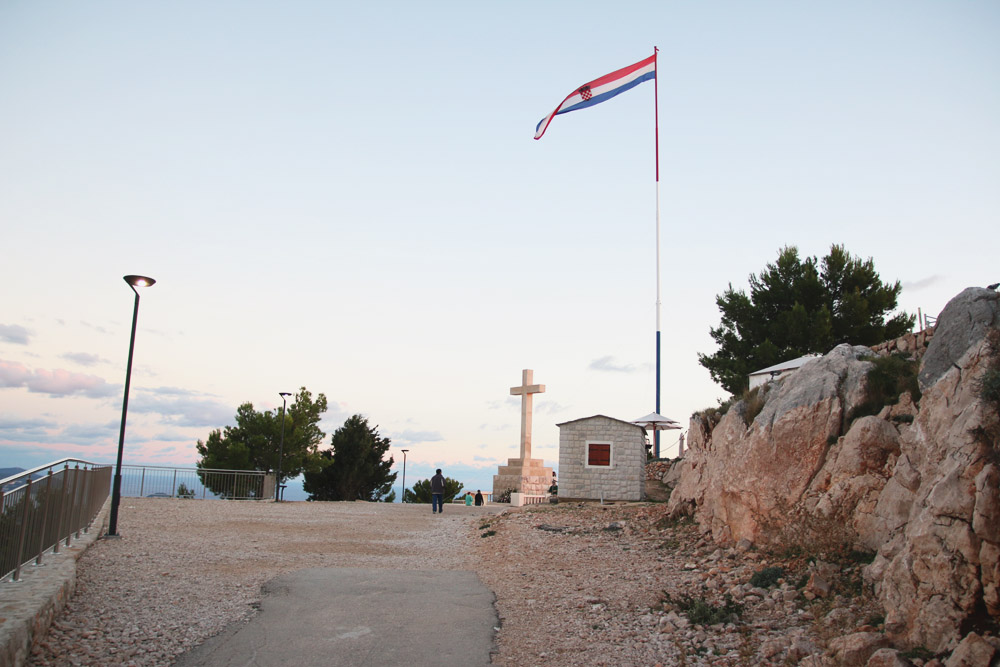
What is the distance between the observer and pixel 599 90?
26000mm

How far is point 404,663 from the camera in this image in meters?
6.23

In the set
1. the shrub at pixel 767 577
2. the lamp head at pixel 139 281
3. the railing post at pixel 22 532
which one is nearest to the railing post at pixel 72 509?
the railing post at pixel 22 532

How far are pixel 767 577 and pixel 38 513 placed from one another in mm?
8844

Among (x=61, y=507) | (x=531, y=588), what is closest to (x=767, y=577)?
(x=531, y=588)

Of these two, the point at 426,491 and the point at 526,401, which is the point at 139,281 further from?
the point at 426,491

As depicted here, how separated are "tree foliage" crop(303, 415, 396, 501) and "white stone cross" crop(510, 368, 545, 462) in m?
9.91

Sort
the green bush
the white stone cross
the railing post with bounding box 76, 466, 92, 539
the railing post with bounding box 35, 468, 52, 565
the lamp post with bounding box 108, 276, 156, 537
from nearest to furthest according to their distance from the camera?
the railing post with bounding box 35, 468, 52, 565 → the green bush → the railing post with bounding box 76, 466, 92, 539 → the lamp post with bounding box 108, 276, 156, 537 → the white stone cross

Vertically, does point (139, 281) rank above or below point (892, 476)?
above

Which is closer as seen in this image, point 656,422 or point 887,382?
point 887,382

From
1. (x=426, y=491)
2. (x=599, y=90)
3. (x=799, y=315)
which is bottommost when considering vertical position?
(x=426, y=491)

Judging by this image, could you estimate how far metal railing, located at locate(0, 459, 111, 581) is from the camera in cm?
681

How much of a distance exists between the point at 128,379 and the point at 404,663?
9759mm

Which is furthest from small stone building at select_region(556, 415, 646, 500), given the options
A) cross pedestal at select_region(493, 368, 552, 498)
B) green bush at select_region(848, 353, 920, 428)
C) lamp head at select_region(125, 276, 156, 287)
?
Answer: lamp head at select_region(125, 276, 156, 287)

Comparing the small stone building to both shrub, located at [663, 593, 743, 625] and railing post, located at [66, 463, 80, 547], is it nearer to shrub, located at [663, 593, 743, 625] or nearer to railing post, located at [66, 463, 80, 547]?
shrub, located at [663, 593, 743, 625]
